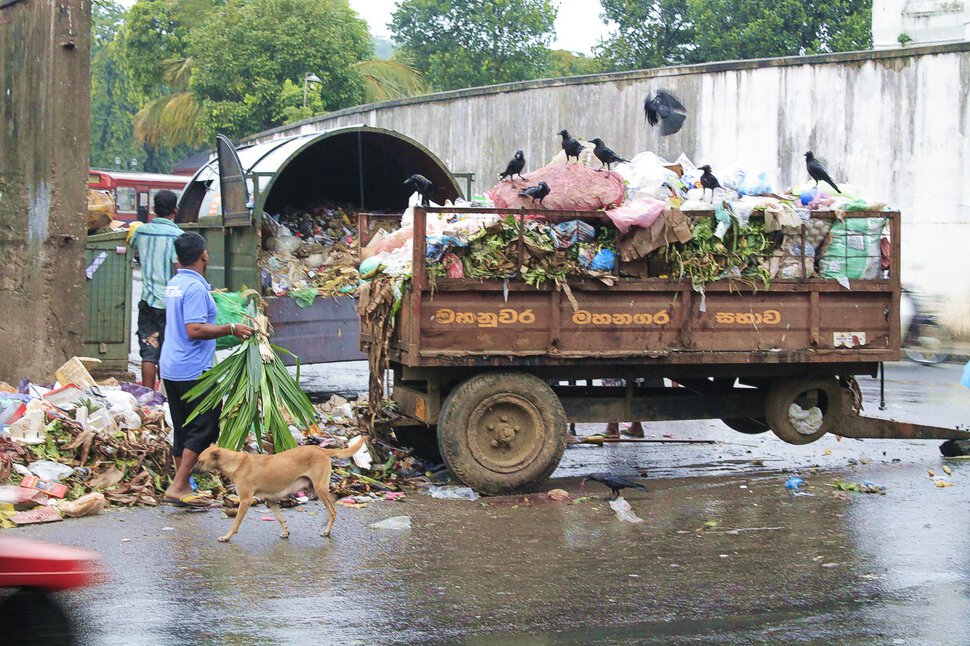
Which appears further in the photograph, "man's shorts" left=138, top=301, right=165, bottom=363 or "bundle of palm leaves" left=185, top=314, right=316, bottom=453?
"man's shorts" left=138, top=301, right=165, bottom=363

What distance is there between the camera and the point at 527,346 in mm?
7781

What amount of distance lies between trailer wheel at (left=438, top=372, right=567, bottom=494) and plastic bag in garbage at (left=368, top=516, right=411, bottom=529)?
72 centimetres

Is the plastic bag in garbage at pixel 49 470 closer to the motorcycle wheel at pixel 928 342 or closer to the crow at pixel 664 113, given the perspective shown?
the crow at pixel 664 113

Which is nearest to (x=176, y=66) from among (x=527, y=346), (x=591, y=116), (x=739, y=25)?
(x=739, y=25)

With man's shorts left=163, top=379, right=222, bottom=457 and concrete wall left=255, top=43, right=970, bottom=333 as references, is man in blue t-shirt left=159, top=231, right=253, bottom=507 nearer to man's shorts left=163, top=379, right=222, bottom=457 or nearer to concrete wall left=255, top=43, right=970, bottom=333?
man's shorts left=163, top=379, right=222, bottom=457

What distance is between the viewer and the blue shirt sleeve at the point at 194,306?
23.5 feet

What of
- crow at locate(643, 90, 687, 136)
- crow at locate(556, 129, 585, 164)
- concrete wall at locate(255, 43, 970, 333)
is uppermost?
concrete wall at locate(255, 43, 970, 333)

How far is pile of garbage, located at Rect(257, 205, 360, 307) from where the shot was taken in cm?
1168

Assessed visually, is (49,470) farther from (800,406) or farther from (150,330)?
(800,406)

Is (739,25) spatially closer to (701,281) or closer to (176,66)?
(176,66)

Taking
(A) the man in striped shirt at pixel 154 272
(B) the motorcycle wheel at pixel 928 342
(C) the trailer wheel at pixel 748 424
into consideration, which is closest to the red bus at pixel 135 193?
(B) the motorcycle wheel at pixel 928 342

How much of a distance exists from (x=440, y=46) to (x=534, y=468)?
34.8 metres

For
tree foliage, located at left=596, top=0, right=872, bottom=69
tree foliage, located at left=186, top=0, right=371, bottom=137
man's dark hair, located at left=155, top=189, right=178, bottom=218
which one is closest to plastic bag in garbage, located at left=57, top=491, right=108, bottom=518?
man's dark hair, located at left=155, top=189, right=178, bottom=218

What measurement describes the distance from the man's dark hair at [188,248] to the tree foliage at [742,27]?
27.9 meters
